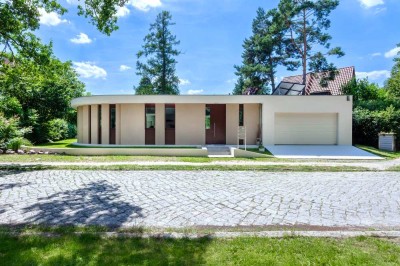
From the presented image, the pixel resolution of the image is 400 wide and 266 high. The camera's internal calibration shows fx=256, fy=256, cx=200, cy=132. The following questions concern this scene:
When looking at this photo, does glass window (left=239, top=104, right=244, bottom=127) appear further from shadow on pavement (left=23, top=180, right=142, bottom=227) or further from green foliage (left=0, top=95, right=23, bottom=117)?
green foliage (left=0, top=95, right=23, bottom=117)

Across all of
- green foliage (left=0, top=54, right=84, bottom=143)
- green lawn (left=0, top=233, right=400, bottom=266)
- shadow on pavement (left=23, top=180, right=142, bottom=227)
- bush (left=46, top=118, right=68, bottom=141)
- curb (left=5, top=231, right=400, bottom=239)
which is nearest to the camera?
green lawn (left=0, top=233, right=400, bottom=266)

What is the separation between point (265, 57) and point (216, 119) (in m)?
15.2

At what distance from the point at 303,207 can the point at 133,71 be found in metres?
33.2

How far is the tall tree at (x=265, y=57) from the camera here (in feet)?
88.3

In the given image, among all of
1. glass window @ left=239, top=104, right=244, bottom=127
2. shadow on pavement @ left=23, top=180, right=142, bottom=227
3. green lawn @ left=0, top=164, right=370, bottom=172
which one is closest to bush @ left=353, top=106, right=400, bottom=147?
glass window @ left=239, top=104, right=244, bottom=127

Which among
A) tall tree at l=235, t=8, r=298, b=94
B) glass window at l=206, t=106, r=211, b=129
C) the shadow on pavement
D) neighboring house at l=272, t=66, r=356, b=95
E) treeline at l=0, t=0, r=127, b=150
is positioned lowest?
the shadow on pavement

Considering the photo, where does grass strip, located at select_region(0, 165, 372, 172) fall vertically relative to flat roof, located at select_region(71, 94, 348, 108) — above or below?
below

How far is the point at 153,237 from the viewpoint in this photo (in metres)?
3.73

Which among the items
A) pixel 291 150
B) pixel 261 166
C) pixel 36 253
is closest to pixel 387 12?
pixel 291 150

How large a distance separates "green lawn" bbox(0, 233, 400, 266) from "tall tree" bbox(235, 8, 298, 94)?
2582 centimetres

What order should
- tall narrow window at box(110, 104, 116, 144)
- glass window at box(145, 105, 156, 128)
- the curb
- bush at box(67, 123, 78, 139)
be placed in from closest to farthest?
the curb < glass window at box(145, 105, 156, 128) < tall narrow window at box(110, 104, 116, 144) < bush at box(67, 123, 78, 139)

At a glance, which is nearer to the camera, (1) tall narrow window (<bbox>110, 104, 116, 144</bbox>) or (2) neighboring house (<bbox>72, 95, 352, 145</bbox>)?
(2) neighboring house (<bbox>72, 95, 352, 145</bbox>)

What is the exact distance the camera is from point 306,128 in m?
17.3

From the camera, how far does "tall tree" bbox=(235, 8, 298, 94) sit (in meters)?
26.9
